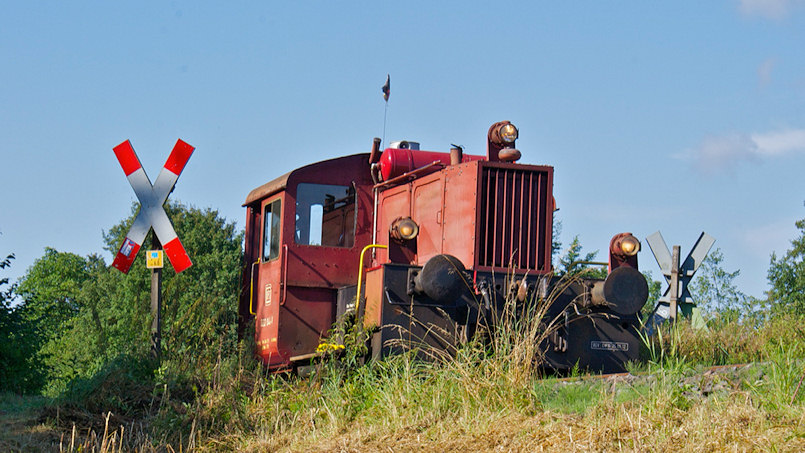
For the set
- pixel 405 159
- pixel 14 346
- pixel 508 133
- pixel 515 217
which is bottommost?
pixel 14 346

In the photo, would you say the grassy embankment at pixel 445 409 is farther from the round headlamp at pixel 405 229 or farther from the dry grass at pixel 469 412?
the round headlamp at pixel 405 229

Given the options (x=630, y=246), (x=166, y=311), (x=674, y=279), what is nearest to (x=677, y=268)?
(x=674, y=279)

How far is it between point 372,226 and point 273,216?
4.21ft

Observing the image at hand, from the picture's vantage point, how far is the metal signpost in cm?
914

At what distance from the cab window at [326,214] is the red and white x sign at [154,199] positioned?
1720 mm

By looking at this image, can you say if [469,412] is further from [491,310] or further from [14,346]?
[14,346]

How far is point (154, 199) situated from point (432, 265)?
3.29m

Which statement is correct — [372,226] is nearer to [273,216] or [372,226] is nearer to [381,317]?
[273,216]

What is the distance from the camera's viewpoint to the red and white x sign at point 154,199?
9141 mm

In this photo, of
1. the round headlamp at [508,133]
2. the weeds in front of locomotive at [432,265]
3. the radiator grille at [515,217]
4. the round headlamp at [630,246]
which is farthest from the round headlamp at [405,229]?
the round headlamp at [630,246]

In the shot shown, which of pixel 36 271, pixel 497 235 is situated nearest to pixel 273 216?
pixel 497 235

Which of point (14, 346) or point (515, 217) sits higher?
point (515, 217)

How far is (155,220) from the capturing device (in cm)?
927

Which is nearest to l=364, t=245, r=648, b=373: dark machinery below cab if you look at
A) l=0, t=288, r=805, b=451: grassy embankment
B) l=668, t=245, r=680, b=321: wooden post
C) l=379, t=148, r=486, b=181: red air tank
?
l=0, t=288, r=805, b=451: grassy embankment
